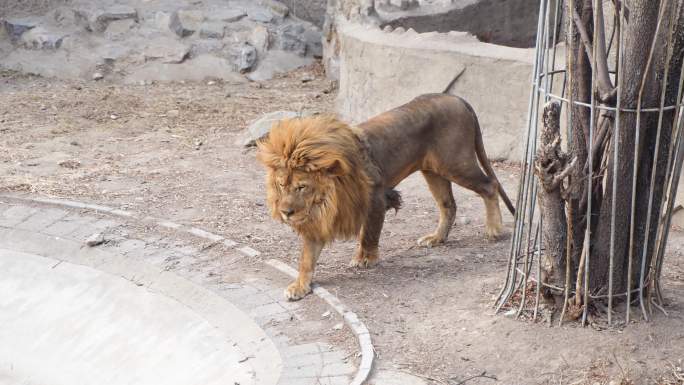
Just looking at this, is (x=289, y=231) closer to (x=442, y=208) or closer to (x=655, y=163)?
(x=442, y=208)

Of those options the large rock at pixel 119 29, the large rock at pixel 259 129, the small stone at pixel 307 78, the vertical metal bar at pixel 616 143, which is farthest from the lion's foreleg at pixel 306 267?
the large rock at pixel 119 29

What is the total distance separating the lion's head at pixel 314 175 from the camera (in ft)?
20.2

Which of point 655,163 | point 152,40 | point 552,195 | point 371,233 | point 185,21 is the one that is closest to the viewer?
point 655,163

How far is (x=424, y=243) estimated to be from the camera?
7559mm

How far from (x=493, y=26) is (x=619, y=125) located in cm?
610

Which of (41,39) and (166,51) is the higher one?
(41,39)

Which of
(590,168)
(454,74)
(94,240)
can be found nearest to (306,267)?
(94,240)

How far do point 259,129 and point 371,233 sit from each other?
382 cm

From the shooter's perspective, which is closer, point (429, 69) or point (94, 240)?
point (94, 240)

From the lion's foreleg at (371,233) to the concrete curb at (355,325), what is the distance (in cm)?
52

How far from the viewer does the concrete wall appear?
919 cm

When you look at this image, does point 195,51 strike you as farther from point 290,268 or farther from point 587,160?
point 587,160

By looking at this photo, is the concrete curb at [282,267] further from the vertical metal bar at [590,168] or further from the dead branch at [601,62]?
the dead branch at [601,62]

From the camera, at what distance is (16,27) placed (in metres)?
13.4
